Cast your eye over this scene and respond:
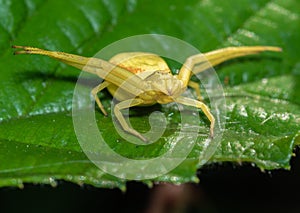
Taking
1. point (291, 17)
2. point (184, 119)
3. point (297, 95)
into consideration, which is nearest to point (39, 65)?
point (184, 119)

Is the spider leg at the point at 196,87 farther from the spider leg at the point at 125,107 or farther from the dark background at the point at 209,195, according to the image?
the dark background at the point at 209,195

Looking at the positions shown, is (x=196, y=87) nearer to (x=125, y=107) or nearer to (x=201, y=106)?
(x=201, y=106)

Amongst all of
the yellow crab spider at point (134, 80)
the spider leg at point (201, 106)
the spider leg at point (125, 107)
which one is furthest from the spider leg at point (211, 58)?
the spider leg at point (125, 107)

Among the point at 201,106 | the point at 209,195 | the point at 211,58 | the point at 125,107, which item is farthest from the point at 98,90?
the point at 209,195

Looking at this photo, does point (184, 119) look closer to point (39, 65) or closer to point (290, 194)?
point (39, 65)

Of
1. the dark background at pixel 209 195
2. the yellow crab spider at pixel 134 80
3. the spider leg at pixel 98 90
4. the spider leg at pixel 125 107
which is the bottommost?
the dark background at pixel 209 195

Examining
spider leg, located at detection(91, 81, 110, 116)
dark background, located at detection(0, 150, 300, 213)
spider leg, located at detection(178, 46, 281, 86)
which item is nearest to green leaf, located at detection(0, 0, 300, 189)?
spider leg, located at detection(91, 81, 110, 116)
